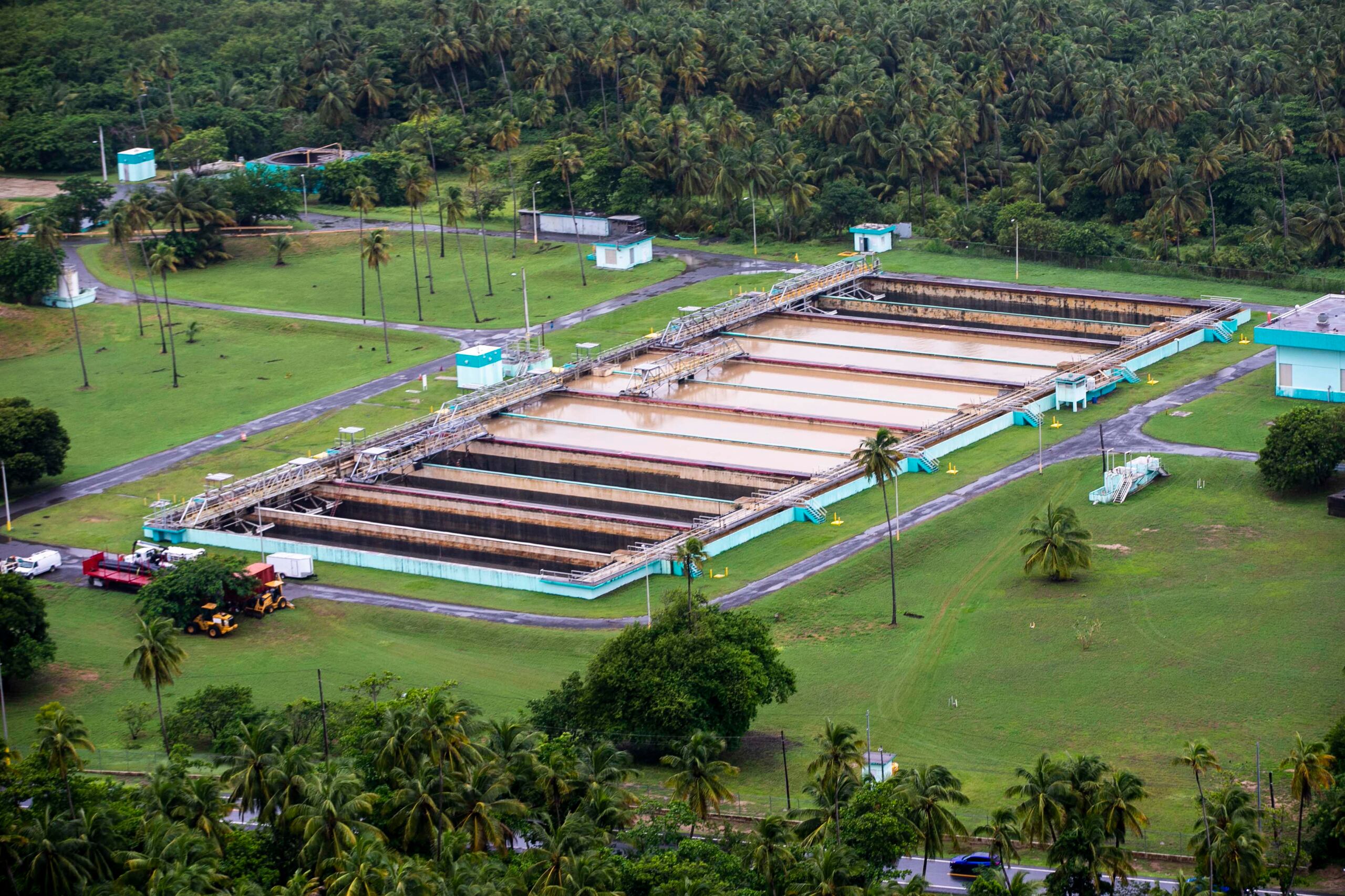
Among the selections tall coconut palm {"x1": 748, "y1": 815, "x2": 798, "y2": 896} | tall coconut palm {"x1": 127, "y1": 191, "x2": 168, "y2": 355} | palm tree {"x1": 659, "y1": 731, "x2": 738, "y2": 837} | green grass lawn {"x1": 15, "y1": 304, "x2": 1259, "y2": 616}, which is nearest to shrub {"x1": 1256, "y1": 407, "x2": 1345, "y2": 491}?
green grass lawn {"x1": 15, "y1": 304, "x2": 1259, "y2": 616}

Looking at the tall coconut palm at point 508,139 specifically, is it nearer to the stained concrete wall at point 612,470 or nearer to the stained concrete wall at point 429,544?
the stained concrete wall at point 612,470

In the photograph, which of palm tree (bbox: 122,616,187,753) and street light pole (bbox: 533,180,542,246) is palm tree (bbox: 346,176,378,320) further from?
palm tree (bbox: 122,616,187,753)

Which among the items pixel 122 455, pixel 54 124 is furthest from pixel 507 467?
pixel 54 124

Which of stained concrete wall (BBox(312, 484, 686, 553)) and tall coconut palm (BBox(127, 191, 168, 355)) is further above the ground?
tall coconut palm (BBox(127, 191, 168, 355))

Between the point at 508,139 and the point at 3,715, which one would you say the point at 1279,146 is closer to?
the point at 508,139

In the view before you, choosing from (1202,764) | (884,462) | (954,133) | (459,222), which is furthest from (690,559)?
(954,133)

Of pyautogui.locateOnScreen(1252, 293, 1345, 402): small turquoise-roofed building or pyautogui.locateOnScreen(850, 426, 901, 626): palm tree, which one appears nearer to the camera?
pyautogui.locateOnScreen(850, 426, 901, 626): palm tree
